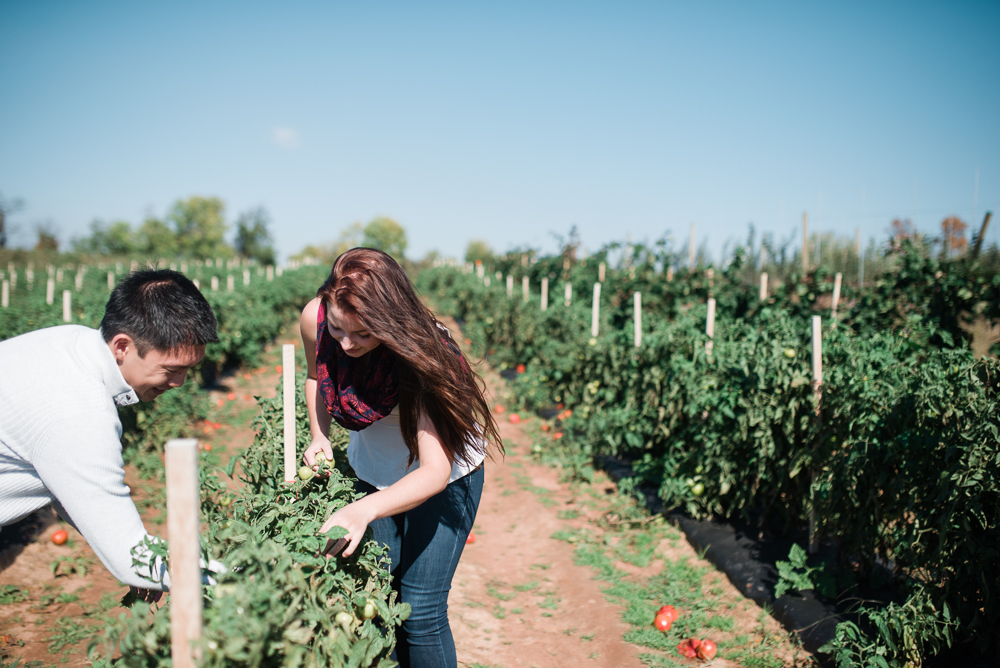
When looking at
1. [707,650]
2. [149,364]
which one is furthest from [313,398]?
[707,650]

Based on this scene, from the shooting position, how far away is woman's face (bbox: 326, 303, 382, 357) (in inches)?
61.0

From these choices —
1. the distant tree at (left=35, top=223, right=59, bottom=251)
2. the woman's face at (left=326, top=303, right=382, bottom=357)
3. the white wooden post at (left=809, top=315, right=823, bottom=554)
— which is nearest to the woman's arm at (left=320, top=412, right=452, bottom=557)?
the woman's face at (left=326, top=303, right=382, bottom=357)

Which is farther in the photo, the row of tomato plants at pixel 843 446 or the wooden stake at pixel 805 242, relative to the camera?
the wooden stake at pixel 805 242

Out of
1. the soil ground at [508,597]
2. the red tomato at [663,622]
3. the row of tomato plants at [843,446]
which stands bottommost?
the soil ground at [508,597]

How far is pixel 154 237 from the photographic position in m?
60.6

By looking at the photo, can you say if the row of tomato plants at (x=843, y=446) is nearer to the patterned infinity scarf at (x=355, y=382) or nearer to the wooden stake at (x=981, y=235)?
the patterned infinity scarf at (x=355, y=382)

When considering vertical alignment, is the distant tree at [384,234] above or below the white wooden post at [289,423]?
above

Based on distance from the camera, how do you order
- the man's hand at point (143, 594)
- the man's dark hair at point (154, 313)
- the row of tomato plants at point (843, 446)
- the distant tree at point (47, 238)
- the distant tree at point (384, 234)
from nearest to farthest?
the man's dark hair at point (154, 313), the man's hand at point (143, 594), the row of tomato plants at point (843, 446), the distant tree at point (47, 238), the distant tree at point (384, 234)

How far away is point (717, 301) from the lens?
25.6ft

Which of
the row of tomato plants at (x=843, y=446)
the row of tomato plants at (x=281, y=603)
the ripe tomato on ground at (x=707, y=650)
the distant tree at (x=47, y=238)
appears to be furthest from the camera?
the distant tree at (x=47, y=238)

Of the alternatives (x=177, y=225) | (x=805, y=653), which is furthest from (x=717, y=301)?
(x=177, y=225)

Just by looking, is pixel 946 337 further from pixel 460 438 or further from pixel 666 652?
pixel 460 438

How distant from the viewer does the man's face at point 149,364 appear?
1440 mm

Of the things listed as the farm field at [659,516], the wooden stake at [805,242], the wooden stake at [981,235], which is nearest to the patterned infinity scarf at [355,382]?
the farm field at [659,516]
